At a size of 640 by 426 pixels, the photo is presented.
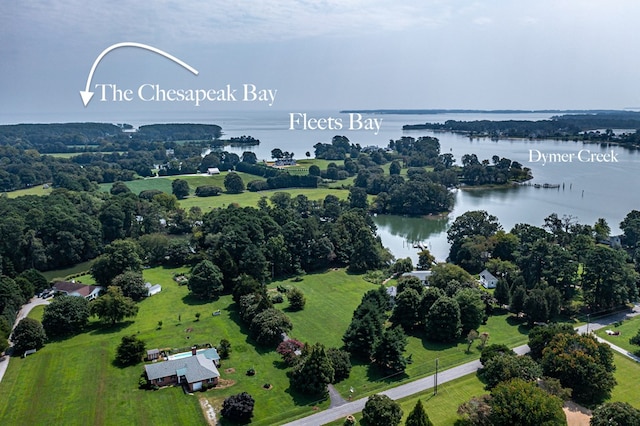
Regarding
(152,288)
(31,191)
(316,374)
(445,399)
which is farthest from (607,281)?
(31,191)

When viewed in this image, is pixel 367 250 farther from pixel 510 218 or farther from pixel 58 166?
pixel 58 166

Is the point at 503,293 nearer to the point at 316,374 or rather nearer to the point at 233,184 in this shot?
the point at 316,374

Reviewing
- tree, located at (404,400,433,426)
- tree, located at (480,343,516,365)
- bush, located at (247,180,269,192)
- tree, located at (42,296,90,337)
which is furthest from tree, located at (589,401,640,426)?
bush, located at (247,180,269,192)

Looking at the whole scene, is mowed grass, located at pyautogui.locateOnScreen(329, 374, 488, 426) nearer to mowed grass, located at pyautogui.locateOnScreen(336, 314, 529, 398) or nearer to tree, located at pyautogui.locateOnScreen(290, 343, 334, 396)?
mowed grass, located at pyautogui.locateOnScreen(336, 314, 529, 398)

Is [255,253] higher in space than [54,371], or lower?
higher

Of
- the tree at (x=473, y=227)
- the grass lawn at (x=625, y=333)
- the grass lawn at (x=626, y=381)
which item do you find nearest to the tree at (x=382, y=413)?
the grass lawn at (x=626, y=381)

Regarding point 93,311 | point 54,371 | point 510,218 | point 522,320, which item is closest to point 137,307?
point 93,311
